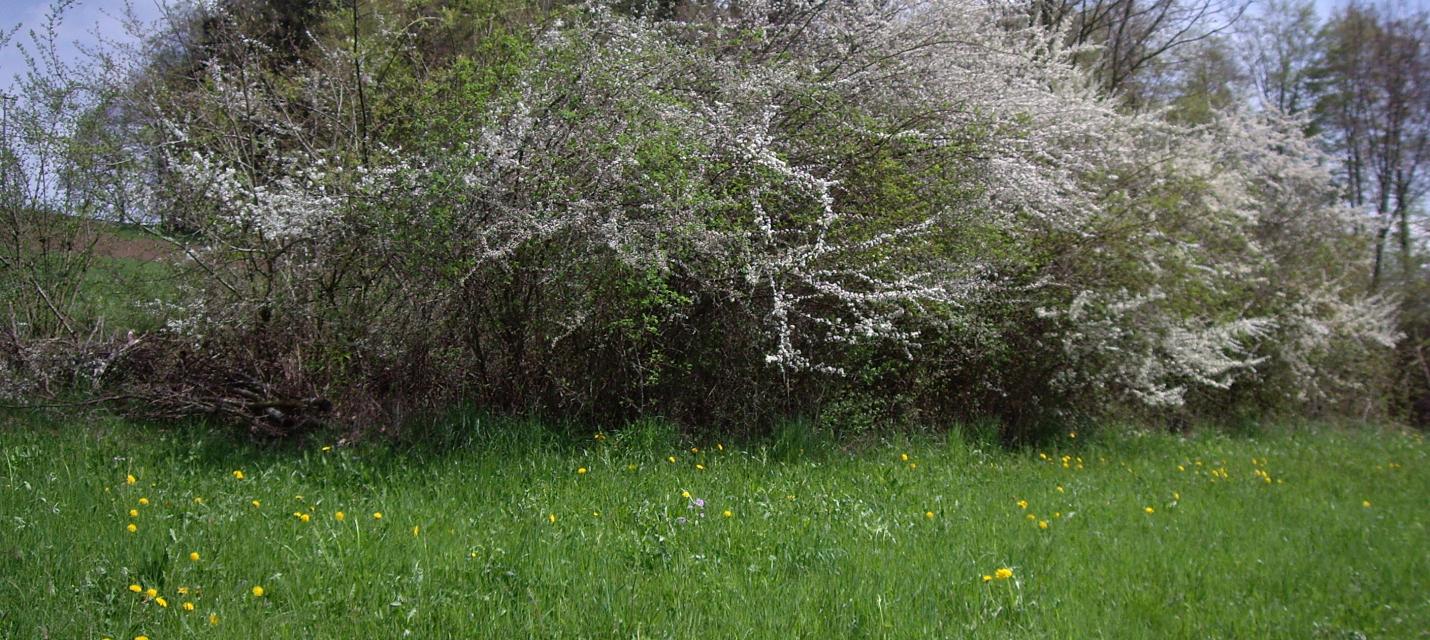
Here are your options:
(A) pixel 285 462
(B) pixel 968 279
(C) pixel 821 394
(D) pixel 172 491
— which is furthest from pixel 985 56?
(D) pixel 172 491

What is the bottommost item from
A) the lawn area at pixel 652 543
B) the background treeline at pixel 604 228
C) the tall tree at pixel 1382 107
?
the lawn area at pixel 652 543

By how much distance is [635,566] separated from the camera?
472cm

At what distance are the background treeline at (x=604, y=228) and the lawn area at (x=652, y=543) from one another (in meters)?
0.65

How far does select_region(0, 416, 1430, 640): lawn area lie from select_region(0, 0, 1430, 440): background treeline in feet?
2.13

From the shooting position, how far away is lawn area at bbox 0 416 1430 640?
4.11m

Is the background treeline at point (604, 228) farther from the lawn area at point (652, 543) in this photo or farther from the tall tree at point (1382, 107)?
the tall tree at point (1382, 107)

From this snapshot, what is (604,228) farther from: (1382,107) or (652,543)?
(1382,107)

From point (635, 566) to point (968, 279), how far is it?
13.1 feet

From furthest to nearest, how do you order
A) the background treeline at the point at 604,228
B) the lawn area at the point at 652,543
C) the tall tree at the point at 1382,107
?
the tall tree at the point at 1382,107 → the background treeline at the point at 604,228 → the lawn area at the point at 652,543

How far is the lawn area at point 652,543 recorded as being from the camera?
13.5 feet

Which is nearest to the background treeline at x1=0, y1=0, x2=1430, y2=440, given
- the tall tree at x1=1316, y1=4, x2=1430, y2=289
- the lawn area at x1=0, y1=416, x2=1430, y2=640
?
the lawn area at x1=0, y1=416, x2=1430, y2=640

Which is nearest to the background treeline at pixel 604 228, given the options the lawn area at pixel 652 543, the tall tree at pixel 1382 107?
the lawn area at pixel 652 543

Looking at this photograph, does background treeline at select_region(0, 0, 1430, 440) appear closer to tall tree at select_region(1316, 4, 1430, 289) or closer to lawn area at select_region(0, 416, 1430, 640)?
lawn area at select_region(0, 416, 1430, 640)

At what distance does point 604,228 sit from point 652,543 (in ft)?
7.16
